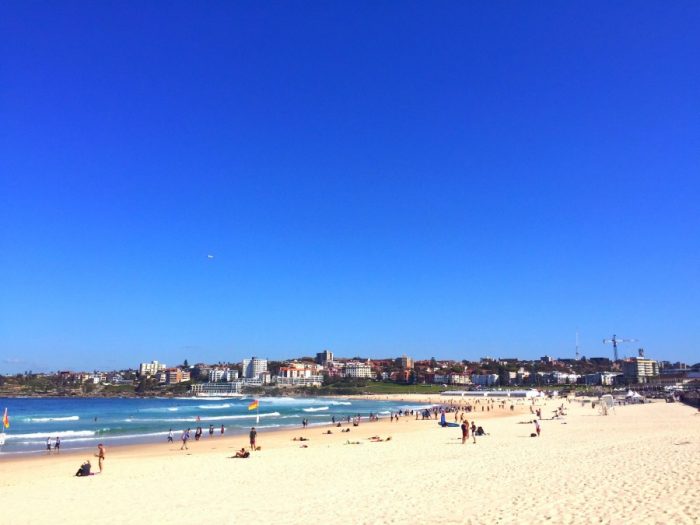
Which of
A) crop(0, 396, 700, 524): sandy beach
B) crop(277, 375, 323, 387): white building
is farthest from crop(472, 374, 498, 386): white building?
crop(0, 396, 700, 524): sandy beach

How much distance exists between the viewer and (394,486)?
13258 mm

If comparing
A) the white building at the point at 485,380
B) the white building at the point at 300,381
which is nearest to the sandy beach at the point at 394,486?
the white building at the point at 300,381

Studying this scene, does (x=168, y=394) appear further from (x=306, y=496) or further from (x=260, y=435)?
(x=306, y=496)

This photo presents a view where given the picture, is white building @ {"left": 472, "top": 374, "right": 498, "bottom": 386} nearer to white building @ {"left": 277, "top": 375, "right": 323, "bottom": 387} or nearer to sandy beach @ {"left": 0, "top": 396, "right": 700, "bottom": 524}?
white building @ {"left": 277, "top": 375, "right": 323, "bottom": 387}

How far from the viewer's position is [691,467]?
548 inches

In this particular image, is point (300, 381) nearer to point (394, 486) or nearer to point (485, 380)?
point (485, 380)

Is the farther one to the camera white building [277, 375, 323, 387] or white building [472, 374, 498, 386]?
white building [472, 374, 498, 386]

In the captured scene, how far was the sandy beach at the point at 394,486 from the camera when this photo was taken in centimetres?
998

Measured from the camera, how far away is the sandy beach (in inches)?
393

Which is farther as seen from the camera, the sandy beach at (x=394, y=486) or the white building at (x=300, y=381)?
the white building at (x=300, y=381)

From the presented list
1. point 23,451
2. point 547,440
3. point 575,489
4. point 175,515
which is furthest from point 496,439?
point 23,451

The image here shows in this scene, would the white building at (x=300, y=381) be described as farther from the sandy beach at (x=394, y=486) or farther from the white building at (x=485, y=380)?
the sandy beach at (x=394, y=486)

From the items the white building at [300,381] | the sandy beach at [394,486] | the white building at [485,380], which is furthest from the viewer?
the white building at [485,380]

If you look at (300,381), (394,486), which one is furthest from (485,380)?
(394,486)
